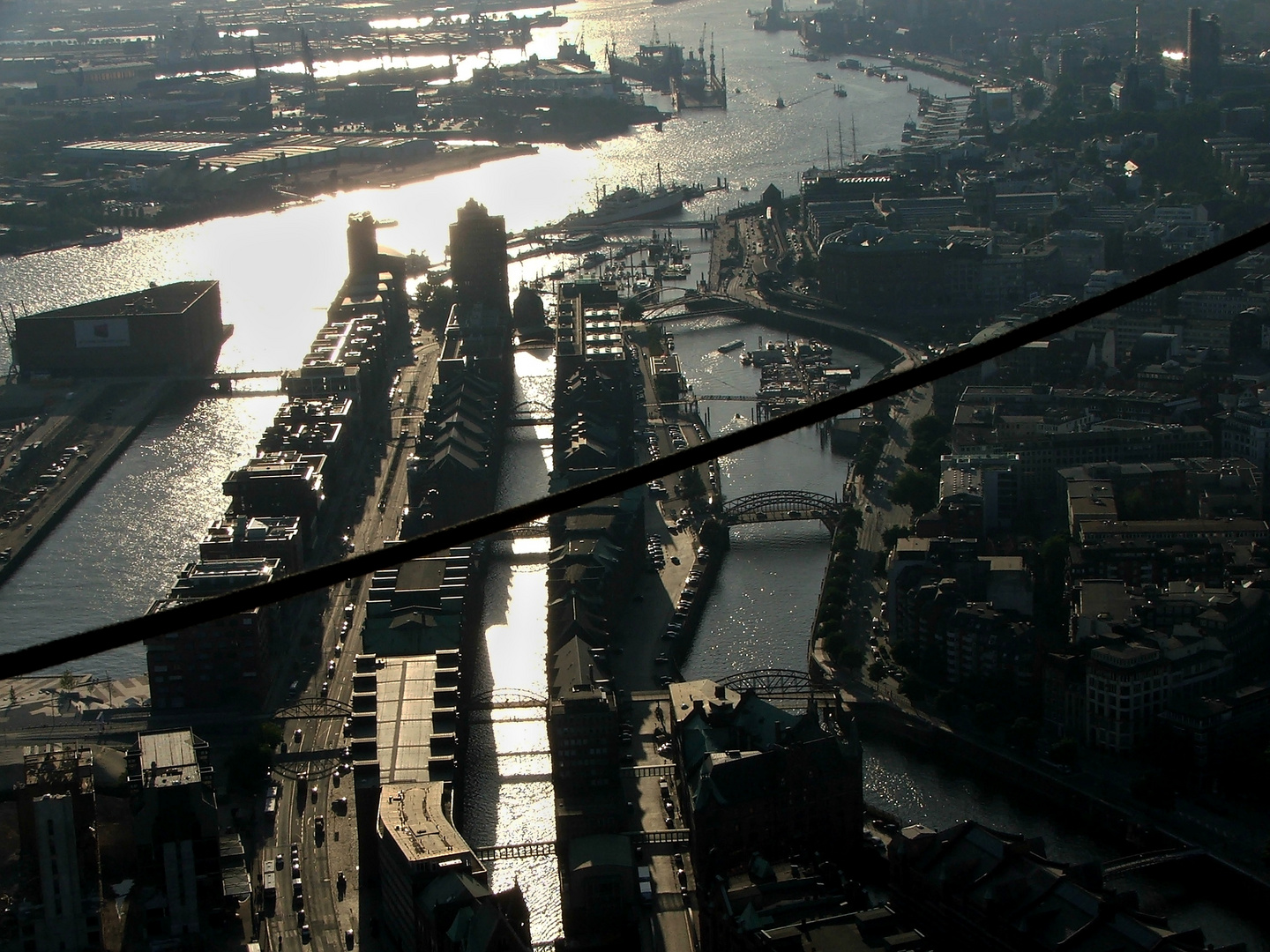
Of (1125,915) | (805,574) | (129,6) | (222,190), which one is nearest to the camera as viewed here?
(1125,915)

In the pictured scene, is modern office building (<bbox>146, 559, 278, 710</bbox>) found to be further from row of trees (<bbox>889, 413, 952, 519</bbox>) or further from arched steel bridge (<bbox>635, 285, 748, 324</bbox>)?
arched steel bridge (<bbox>635, 285, 748, 324</bbox>)

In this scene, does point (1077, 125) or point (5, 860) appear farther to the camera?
point (1077, 125)

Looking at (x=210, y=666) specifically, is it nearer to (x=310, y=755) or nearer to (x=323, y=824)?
(x=310, y=755)

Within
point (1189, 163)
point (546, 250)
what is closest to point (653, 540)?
point (546, 250)

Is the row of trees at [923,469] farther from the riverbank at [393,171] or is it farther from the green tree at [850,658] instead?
the riverbank at [393,171]

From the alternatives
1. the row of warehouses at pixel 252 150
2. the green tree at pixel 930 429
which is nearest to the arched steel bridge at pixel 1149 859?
the green tree at pixel 930 429

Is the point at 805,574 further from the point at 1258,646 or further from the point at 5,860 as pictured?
the point at 5,860
